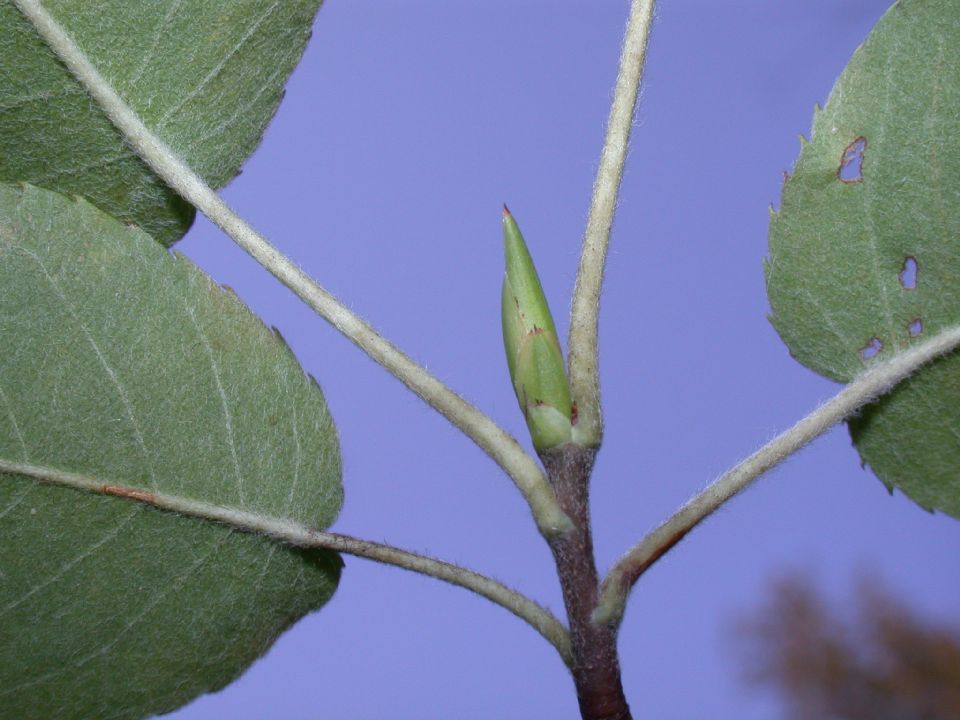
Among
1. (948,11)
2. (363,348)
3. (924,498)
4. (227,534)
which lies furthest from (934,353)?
(227,534)

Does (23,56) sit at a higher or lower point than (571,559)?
higher

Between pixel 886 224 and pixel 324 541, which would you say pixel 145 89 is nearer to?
pixel 324 541

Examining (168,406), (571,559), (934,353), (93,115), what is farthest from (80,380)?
(934,353)

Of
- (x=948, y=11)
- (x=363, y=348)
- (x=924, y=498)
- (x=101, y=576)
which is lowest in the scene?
(x=924, y=498)

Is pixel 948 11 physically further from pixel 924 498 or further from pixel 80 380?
pixel 80 380

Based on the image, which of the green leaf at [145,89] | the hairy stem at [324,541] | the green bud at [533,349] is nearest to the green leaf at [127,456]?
the hairy stem at [324,541]

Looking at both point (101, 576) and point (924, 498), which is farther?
point (924, 498)
